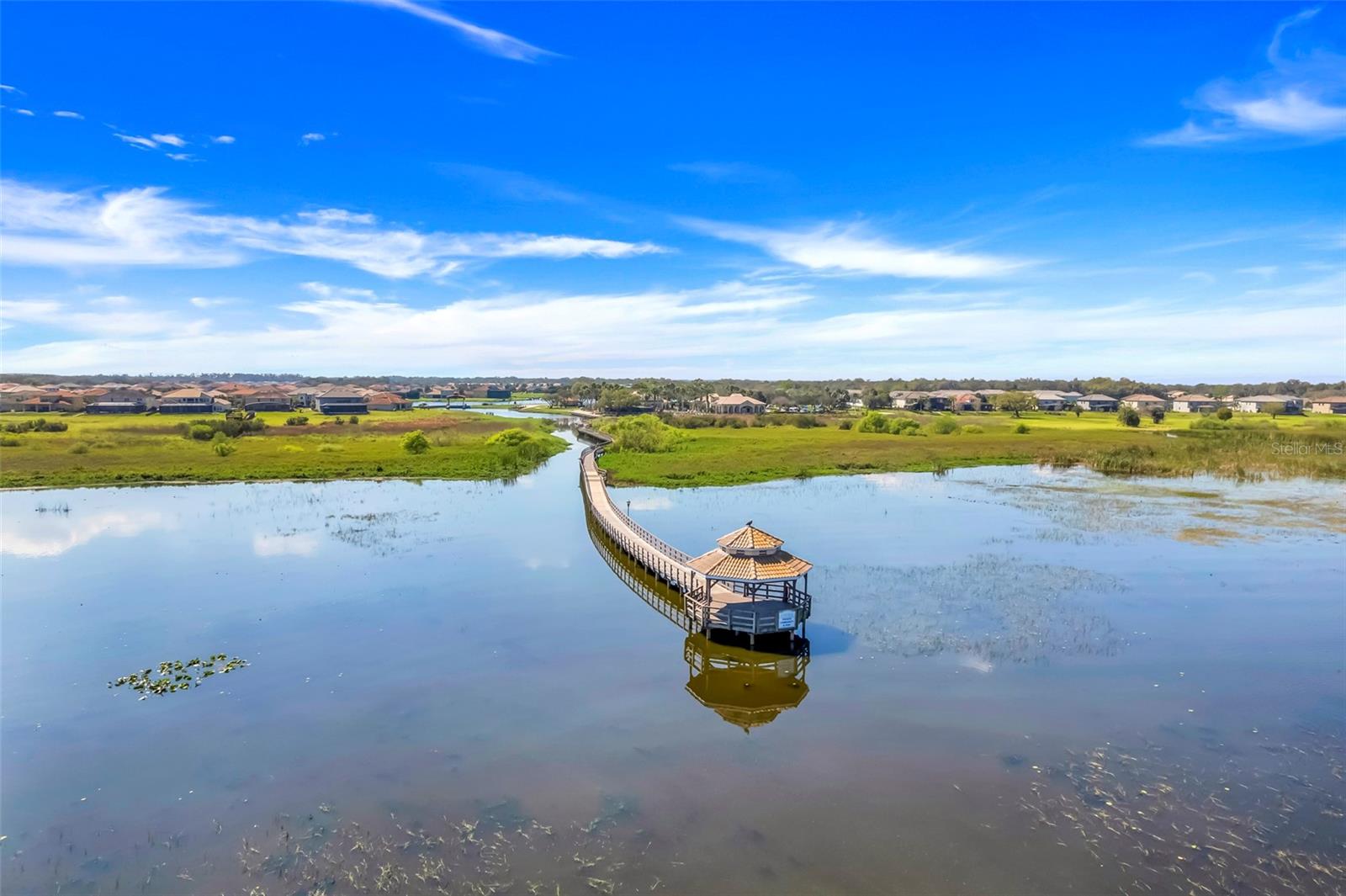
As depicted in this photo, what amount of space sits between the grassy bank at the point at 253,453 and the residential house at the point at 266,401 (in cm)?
3641

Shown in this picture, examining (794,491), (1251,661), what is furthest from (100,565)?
(1251,661)

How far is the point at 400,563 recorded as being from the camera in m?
37.1

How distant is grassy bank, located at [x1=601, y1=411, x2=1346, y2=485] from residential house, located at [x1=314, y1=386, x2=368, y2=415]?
226ft

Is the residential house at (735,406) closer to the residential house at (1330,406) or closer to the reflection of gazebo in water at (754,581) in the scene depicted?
the residential house at (1330,406)

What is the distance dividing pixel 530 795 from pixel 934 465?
66.5 meters

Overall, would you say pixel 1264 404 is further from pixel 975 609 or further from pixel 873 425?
pixel 975 609

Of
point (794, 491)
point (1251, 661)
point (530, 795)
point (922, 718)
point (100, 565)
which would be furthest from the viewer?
point (794, 491)

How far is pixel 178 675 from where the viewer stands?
2397 centimetres

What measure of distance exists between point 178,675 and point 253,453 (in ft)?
196

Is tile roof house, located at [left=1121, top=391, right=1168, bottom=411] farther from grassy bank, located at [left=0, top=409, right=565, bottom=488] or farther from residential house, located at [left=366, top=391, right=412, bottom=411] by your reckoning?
residential house, located at [left=366, top=391, right=412, bottom=411]

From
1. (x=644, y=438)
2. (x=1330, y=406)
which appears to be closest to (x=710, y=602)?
(x=644, y=438)

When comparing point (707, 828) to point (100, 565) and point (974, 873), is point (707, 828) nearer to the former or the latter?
point (974, 873)

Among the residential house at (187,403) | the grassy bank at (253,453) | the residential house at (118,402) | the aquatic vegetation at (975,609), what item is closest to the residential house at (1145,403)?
the grassy bank at (253,453)

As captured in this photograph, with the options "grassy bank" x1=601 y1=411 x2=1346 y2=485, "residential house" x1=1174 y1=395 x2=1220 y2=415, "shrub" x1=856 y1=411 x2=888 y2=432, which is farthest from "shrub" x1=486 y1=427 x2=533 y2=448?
"residential house" x1=1174 y1=395 x2=1220 y2=415
